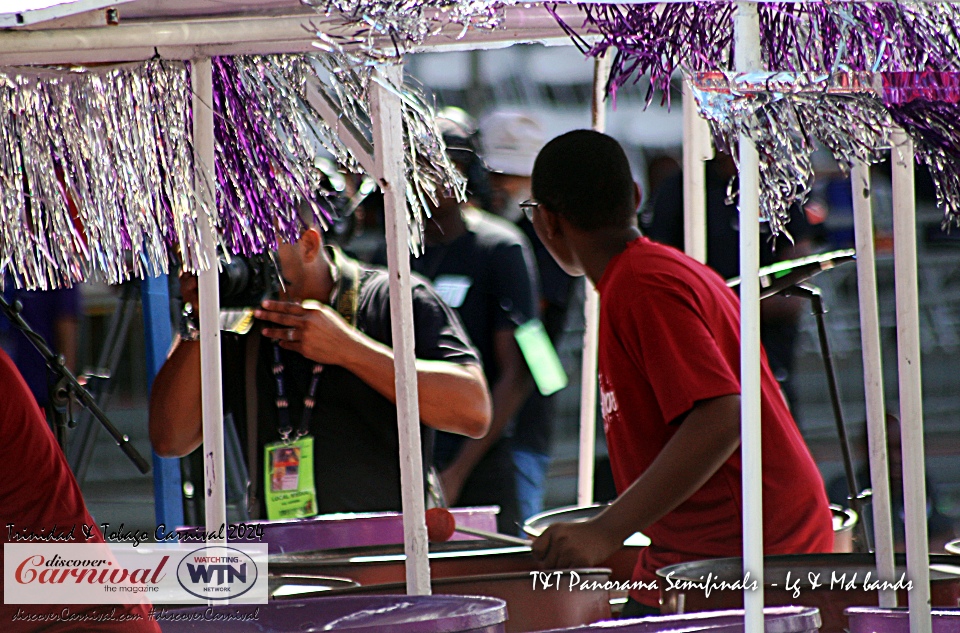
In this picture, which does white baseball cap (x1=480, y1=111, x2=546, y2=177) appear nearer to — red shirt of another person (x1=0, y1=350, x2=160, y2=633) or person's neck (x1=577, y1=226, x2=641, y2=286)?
person's neck (x1=577, y1=226, x2=641, y2=286)

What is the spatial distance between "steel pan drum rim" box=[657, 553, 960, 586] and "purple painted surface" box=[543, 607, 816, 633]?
15cm

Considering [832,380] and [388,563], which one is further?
[832,380]

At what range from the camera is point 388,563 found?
1860mm

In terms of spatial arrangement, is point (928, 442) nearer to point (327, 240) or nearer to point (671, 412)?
point (327, 240)

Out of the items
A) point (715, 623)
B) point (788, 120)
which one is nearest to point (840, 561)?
point (715, 623)

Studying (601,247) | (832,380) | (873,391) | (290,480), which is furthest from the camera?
(832,380)

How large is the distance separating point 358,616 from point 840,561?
0.74 metres

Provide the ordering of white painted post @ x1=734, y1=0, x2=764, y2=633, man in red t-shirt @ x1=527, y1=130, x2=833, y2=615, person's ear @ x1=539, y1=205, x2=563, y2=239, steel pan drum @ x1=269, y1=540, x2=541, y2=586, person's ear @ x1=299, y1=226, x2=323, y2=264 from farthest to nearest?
person's ear @ x1=299, y1=226, x2=323, y2=264
person's ear @ x1=539, y1=205, x2=563, y2=239
steel pan drum @ x1=269, y1=540, x2=541, y2=586
man in red t-shirt @ x1=527, y1=130, x2=833, y2=615
white painted post @ x1=734, y1=0, x2=764, y2=633

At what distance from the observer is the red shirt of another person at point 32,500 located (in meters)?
1.38

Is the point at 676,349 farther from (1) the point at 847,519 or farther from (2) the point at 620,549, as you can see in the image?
(1) the point at 847,519

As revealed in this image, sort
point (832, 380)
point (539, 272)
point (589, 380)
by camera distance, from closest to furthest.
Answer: point (832, 380) → point (589, 380) → point (539, 272)

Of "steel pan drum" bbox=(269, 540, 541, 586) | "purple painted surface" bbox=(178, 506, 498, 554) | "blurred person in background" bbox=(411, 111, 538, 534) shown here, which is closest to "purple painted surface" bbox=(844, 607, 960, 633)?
"steel pan drum" bbox=(269, 540, 541, 586)

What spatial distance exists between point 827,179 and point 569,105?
300 cm

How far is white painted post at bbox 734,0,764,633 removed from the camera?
42.4 inches
